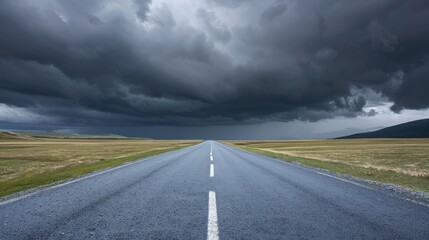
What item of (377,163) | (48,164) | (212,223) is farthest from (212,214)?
(48,164)

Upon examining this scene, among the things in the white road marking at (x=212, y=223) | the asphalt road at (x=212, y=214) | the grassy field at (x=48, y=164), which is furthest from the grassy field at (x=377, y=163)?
the grassy field at (x=48, y=164)

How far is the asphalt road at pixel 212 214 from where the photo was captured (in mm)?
5168

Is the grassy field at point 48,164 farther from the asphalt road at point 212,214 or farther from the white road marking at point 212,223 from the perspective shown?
the white road marking at point 212,223

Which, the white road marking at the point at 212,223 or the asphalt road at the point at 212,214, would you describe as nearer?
the white road marking at the point at 212,223

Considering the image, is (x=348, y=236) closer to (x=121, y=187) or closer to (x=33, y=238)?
(x=33, y=238)

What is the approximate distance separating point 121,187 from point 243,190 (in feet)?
14.1

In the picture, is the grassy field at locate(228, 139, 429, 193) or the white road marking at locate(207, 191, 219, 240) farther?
the grassy field at locate(228, 139, 429, 193)

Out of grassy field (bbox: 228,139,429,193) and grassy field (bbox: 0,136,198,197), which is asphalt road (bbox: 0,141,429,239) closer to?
grassy field (bbox: 0,136,198,197)

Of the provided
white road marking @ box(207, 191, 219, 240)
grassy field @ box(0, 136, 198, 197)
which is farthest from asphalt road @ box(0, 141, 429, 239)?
grassy field @ box(0, 136, 198, 197)

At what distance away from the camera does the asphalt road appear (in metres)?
5.17

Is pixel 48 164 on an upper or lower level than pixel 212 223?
lower

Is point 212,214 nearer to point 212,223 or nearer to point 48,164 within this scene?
point 212,223

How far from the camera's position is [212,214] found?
643cm

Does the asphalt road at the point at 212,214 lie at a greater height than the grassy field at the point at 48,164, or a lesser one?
greater
